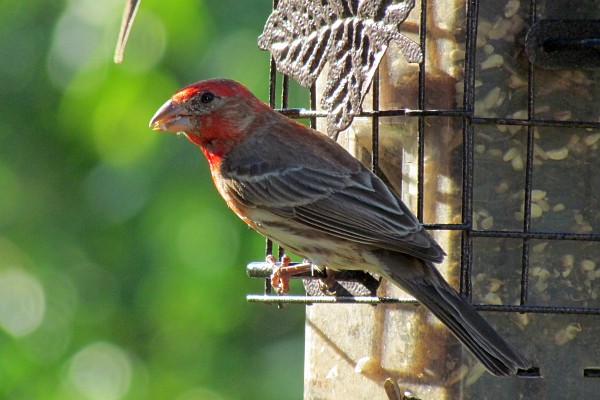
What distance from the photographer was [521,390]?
562cm

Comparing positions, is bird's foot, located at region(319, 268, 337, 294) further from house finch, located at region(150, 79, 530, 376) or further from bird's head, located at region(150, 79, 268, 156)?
bird's head, located at region(150, 79, 268, 156)

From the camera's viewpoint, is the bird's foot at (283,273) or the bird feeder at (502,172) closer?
the bird feeder at (502,172)

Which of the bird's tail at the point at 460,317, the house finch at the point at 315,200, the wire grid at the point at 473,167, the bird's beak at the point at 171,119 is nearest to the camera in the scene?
the bird's tail at the point at 460,317

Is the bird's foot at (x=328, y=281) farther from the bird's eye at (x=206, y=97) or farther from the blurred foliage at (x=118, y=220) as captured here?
the blurred foliage at (x=118, y=220)

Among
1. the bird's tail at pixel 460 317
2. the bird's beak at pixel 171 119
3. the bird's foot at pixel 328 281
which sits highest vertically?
the bird's beak at pixel 171 119

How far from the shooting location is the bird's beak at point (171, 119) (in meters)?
6.27

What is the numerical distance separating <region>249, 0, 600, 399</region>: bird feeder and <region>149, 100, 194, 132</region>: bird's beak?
28.9 inches

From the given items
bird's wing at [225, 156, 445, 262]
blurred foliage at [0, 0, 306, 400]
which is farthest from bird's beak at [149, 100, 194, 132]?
blurred foliage at [0, 0, 306, 400]

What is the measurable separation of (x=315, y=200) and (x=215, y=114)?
814mm

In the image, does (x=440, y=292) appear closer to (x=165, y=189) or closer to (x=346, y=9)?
(x=346, y=9)

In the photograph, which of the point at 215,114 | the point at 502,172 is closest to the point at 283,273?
the point at 215,114

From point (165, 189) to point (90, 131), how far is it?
756mm

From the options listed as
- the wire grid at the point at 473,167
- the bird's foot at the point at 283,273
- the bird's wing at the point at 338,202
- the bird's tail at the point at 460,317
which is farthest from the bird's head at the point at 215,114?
the bird's tail at the point at 460,317

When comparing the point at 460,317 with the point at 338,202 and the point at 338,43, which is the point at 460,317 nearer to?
the point at 338,202
